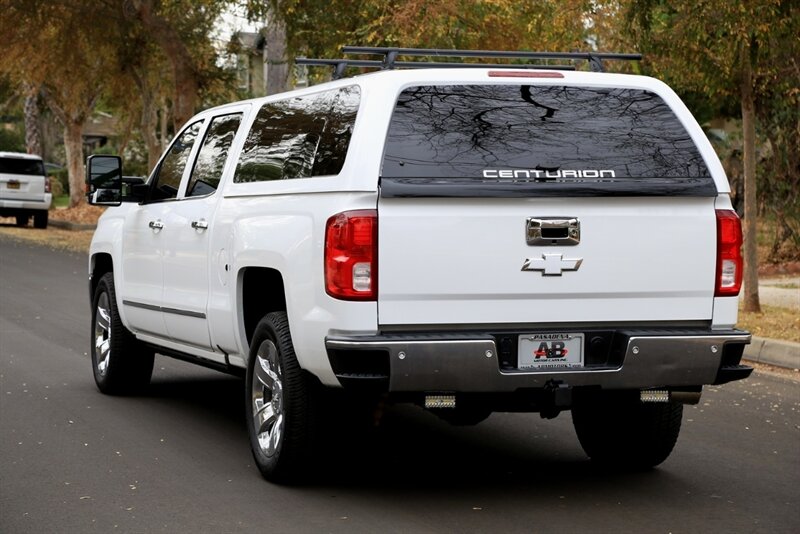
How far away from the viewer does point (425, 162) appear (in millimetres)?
6516

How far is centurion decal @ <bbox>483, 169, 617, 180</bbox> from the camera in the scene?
21.5ft

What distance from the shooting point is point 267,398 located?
24.0 ft

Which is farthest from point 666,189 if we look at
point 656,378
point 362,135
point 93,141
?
point 93,141

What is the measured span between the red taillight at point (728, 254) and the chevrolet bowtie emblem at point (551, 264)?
0.75 metres

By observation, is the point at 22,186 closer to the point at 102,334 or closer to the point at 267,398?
the point at 102,334

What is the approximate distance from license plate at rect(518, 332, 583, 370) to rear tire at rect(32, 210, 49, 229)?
101 ft

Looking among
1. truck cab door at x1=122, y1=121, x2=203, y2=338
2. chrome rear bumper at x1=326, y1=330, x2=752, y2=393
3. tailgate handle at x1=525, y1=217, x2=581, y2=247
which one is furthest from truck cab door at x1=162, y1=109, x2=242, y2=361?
tailgate handle at x1=525, y1=217, x2=581, y2=247

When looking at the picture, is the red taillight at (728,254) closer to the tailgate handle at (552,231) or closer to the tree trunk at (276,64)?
the tailgate handle at (552,231)

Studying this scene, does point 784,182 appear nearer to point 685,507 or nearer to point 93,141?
point 685,507

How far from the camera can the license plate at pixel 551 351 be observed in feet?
21.7

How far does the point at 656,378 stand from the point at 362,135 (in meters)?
1.77

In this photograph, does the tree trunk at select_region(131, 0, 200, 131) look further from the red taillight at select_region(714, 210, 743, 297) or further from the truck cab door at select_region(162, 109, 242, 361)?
the red taillight at select_region(714, 210, 743, 297)

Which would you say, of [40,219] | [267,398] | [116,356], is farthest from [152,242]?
[40,219]

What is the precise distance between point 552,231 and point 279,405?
164 cm
